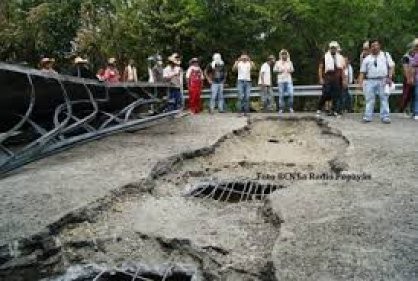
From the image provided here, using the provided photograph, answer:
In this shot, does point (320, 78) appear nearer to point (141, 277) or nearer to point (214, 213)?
point (214, 213)

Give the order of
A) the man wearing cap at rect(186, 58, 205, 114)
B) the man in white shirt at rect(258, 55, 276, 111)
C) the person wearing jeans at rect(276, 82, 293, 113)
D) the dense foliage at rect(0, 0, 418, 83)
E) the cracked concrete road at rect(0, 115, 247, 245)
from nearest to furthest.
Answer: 1. the cracked concrete road at rect(0, 115, 247, 245)
2. the person wearing jeans at rect(276, 82, 293, 113)
3. the man in white shirt at rect(258, 55, 276, 111)
4. the man wearing cap at rect(186, 58, 205, 114)
5. the dense foliage at rect(0, 0, 418, 83)

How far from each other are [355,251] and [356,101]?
1451 cm

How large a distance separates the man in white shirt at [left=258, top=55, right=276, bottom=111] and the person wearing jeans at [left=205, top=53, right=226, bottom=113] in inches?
37.7

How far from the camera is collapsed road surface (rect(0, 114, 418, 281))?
533 cm

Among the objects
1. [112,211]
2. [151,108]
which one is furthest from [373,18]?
[112,211]

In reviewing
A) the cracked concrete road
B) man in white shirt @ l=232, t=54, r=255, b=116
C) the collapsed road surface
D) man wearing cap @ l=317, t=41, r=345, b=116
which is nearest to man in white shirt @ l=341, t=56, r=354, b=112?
man wearing cap @ l=317, t=41, r=345, b=116

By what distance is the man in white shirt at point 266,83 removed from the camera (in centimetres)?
1684

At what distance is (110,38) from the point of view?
77.8ft

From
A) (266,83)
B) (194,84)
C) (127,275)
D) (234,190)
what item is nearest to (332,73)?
(266,83)

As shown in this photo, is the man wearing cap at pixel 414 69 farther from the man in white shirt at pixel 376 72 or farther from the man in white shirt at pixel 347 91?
the man in white shirt at pixel 347 91

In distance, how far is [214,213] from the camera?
7.10 meters

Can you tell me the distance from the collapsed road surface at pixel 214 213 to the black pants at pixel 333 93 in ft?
12.1

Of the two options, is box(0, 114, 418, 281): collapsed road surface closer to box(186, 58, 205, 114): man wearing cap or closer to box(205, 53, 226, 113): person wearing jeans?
box(205, 53, 226, 113): person wearing jeans

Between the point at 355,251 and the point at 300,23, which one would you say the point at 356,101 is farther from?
the point at 355,251
